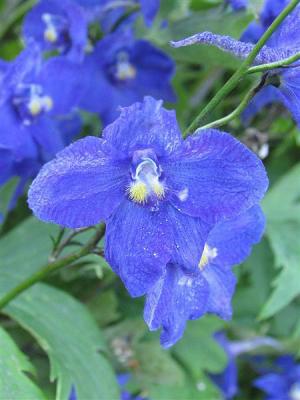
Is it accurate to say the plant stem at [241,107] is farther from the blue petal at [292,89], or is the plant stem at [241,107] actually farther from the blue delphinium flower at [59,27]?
the blue delphinium flower at [59,27]

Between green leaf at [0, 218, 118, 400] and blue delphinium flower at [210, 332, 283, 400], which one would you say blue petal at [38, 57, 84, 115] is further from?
blue delphinium flower at [210, 332, 283, 400]

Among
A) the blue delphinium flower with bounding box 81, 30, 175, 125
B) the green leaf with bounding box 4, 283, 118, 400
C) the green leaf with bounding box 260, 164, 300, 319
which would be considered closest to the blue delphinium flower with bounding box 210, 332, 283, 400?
the green leaf with bounding box 260, 164, 300, 319

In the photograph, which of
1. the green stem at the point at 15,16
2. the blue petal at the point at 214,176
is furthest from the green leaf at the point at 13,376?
the green stem at the point at 15,16

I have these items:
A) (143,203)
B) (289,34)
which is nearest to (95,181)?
(143,203)

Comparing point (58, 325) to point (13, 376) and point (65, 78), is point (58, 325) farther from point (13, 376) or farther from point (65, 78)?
point (65, 78)

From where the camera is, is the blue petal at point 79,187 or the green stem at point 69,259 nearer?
the blue petal at point 79,187

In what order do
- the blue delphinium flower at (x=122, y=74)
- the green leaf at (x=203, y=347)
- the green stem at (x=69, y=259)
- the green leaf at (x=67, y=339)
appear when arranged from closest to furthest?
the green stem at (x=69, y=259) → the green leaf at (x=67, y=339) → the blue delphinium flower at (x=122, y=74) → the green leaf at (x=203, y=347)

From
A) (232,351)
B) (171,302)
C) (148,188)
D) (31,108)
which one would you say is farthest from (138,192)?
(232,351)
